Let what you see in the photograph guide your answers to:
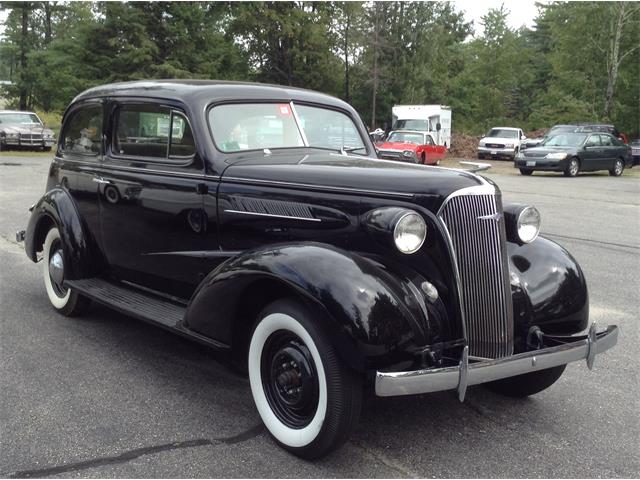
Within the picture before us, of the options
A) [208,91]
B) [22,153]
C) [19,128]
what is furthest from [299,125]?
[19,128]

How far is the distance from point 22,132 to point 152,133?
73.4 ft

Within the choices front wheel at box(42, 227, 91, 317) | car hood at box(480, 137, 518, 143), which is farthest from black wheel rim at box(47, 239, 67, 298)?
car hood at box(480, 137, 518, 143)

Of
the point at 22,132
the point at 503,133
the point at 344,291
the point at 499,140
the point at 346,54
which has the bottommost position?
the point at 344,291

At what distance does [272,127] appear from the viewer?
163 inches

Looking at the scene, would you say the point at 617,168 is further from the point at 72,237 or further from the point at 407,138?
the point at 72,237

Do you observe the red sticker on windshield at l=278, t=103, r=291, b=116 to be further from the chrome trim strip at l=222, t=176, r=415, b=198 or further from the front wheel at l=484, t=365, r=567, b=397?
the front wheel at l=484, t=365, r=567, b=397

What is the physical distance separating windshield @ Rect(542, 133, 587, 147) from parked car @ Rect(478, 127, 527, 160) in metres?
6.52

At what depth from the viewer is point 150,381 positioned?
3746 mm

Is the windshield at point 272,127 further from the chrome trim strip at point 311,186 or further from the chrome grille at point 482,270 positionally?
the chrome grille at point 482,270

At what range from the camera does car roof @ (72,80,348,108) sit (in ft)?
13.4

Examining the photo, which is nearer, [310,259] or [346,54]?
[310,259]

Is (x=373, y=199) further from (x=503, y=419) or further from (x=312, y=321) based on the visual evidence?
(x=503, y=419)

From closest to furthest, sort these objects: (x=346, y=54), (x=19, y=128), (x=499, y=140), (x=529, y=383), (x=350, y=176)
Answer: (x=350, y=176) < (x=529, y=383) < (x=19, y=128) < (x=499, y=140) < (x=346, y=54)

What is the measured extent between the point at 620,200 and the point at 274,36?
27.5m
